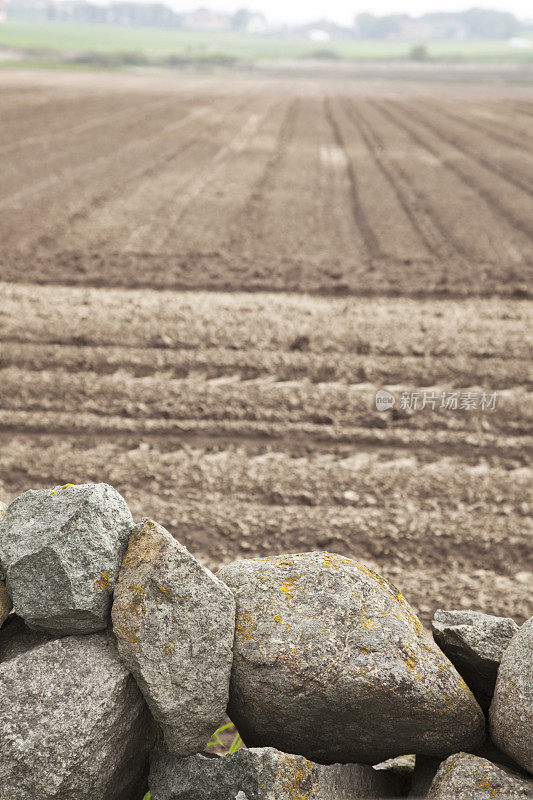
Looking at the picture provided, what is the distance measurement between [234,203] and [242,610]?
36.6ft

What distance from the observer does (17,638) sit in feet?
8.46

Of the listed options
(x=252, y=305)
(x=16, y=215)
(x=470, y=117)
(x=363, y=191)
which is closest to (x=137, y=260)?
(x=252, y=305)

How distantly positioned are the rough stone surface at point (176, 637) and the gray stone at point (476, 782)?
33.6 inches

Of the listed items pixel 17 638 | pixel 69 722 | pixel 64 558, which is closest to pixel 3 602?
pixel 17 638

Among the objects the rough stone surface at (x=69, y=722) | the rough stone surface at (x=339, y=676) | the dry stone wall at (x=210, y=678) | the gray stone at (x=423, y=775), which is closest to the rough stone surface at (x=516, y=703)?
the dry stone wall at (x=210, y=678)

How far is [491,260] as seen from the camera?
10.1m

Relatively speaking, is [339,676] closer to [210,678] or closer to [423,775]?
[210,678]

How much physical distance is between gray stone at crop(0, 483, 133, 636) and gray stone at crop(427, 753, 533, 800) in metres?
1.40

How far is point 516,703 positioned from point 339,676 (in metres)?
0.66

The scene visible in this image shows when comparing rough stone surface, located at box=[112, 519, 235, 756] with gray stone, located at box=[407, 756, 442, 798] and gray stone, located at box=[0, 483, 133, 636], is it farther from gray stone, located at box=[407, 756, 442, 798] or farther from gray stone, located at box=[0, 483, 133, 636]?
gray stone, located at box=[407, 756, 442, 798]

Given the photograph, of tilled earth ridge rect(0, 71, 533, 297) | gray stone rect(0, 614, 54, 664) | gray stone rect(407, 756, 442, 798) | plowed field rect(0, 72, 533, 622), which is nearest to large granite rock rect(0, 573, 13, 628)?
gray stone rect(0, 614, 54, 664)

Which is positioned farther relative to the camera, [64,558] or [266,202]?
[266,202]

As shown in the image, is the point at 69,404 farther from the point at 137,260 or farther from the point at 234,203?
the point at 234,203

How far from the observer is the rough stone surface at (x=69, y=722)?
Answer: 7.06ft
